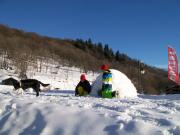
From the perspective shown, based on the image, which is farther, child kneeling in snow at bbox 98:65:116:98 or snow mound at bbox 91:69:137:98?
snow mound at bbox 91:69:137:98

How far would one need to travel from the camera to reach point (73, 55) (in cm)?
9062

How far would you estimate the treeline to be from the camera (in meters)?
66.4

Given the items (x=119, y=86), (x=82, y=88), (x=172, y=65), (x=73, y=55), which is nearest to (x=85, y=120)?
(x=82, y=88)

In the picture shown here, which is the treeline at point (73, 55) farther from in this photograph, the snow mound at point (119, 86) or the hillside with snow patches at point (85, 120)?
the hillside with snow patches at point (85, 120)

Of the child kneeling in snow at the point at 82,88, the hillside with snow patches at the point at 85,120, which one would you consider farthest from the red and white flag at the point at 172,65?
the hillside with snow patches at the point at 85,120

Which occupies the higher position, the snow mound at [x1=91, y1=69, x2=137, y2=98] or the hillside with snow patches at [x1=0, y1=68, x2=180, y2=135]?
the snow mound at [x1=91, y1=69, x2=137, y2=98]

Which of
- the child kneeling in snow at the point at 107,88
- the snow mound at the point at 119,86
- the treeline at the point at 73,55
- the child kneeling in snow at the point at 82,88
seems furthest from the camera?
the treeline at the point at 73,55

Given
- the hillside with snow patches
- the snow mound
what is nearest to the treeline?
the snow mound

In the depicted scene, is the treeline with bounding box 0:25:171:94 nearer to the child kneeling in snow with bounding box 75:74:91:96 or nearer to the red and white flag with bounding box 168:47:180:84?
the red and white flag with bounding box 168:47:180:84

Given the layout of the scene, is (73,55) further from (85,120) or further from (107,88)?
(85,120)

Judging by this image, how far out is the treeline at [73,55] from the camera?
218 feet

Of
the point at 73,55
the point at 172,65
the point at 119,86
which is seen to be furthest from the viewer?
→ the point at 73,55

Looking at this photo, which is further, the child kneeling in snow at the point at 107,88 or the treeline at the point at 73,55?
the treeline at the point at 73,55

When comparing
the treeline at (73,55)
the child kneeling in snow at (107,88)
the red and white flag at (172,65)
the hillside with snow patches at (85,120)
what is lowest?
the hillside with snow patches at (85,120)
